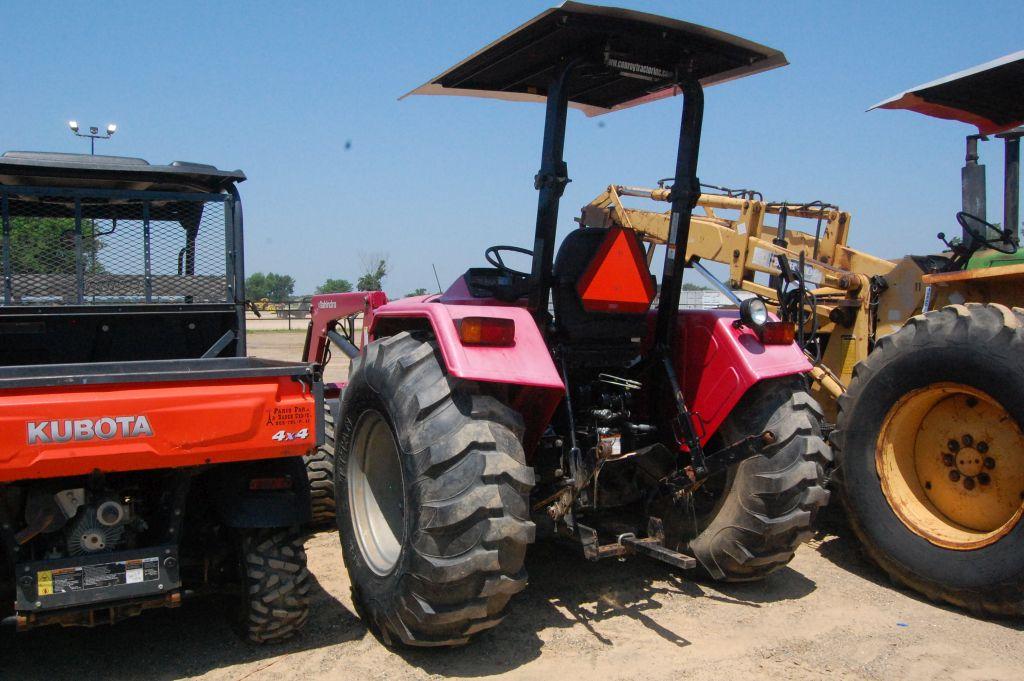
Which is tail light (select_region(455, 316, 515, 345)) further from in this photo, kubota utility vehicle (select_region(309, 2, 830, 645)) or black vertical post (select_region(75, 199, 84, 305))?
black vertical post (select_region(75, 199, 84, 305))

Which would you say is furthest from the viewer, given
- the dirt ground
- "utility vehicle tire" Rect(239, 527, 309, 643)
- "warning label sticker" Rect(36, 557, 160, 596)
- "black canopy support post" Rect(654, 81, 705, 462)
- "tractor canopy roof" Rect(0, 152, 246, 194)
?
"tractor canopy roof" Rect(0, 152, 246, 194)

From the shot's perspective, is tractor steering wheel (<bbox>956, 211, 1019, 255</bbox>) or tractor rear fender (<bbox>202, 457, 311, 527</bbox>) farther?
tractor steering wheel (<bbox>956, 211, 1019, 255</bbox>)

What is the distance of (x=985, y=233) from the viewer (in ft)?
19.1

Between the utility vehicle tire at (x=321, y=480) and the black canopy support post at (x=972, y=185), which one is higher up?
the black canopy support post at (x=972, y=185)

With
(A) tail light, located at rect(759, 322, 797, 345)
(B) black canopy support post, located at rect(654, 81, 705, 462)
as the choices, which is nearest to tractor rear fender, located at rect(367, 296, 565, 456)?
(B) black canopy support post, located at rect(654, 81, 705, 462)

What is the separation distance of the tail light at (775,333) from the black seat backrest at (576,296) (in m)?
0.80

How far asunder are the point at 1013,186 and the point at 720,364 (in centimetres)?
286

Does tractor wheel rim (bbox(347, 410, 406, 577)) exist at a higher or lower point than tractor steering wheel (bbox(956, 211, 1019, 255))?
lower

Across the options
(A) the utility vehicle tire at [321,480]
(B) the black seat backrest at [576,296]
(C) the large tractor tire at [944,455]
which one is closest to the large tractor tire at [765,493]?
(C) the large tractor tire at [944,455]

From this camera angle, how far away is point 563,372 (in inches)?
177

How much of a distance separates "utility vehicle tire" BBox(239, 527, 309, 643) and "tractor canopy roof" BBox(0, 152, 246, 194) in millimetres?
2255

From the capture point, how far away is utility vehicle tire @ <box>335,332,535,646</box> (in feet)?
11.7

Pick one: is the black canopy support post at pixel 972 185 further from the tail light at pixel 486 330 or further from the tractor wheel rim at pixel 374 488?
the tractor wheel rim at pixel 374 488

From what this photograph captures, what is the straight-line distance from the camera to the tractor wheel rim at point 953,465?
4.69 meters
